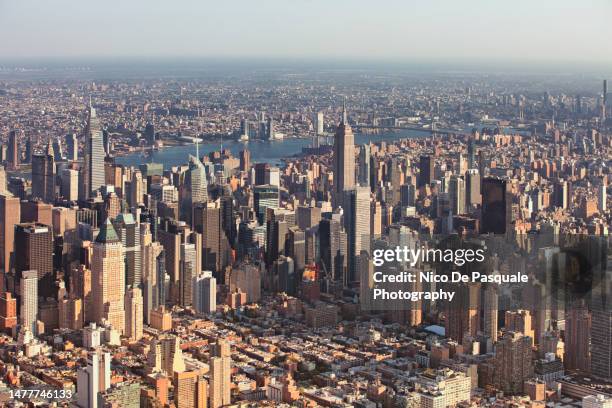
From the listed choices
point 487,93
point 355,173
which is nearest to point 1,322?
point 355,173

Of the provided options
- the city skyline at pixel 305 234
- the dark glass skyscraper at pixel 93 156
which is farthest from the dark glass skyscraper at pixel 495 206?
the dark glass skyscraper at pixel 93 156

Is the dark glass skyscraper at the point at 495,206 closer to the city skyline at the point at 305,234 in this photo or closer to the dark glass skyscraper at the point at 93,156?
the city skyline at the point at 305,234

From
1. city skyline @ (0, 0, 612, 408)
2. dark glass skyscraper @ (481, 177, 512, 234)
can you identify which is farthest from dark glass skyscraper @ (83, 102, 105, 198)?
dark glass skyscraper @ (481, 177, 512, 234)

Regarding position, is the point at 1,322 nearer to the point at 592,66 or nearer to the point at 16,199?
the point at 16,199

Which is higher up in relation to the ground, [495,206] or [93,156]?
[93,156]

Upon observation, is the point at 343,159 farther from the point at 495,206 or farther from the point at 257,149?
the point at 495,206

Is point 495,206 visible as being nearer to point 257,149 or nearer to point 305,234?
point 305,234

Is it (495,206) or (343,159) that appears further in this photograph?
(343,159)

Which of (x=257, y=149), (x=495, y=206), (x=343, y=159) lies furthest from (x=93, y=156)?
(x=495, y=206)
